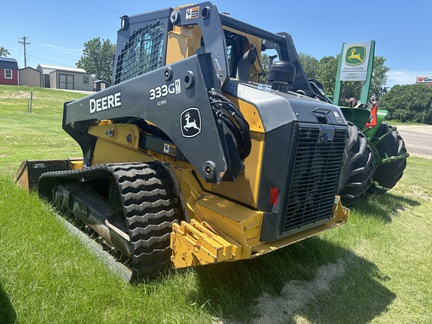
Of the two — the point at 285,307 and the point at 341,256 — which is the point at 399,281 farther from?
the point at 285,307

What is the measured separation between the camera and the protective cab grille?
3.57 metres

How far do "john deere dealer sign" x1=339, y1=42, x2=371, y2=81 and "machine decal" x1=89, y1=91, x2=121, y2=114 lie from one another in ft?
39.8

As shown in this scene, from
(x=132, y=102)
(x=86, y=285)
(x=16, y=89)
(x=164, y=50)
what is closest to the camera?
(x=86, y=285)

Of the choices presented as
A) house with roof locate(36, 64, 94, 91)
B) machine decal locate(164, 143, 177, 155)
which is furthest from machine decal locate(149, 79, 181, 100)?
house with roof locate(36, 64, 94, 91)

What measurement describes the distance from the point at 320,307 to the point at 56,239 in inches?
99.9

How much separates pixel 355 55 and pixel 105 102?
41.8 feet

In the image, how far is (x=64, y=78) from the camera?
50.0m

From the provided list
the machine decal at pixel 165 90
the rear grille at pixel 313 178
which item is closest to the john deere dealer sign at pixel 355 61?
the rear grille at pixel 313 178

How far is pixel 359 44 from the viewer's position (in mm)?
13703

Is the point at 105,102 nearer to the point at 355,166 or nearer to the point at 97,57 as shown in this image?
the point at 355,166

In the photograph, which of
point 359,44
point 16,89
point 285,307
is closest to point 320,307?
point 285,307

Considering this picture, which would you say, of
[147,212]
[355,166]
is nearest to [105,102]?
Result: [147,212]

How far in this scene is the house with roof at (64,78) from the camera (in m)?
49.6

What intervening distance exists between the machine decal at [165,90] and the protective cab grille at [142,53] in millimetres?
601
